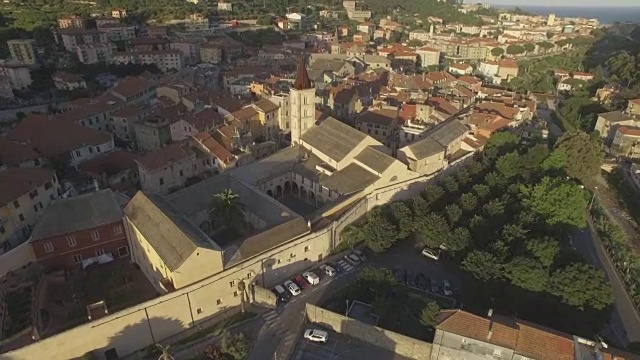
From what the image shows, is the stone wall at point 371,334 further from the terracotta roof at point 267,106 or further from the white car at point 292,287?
the terracotta roof at point 267,106

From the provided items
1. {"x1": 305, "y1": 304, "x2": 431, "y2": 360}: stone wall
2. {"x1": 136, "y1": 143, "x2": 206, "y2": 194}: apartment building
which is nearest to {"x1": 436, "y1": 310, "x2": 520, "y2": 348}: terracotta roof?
{"x1": 305, "y1": 304, "x2": 431, "y2": 360}: stone wall

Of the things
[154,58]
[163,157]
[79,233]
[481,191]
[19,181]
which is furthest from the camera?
[154,58]

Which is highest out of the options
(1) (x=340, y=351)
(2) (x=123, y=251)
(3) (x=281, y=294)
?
(2) (x=123, y=251)

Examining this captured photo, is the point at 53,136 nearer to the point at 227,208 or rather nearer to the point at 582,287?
the point at 227,208

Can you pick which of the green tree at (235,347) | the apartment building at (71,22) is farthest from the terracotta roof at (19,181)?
the apartment building at (71,22)

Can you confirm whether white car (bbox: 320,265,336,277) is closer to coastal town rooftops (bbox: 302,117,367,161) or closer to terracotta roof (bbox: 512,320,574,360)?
coastal town rooftops (bbox: 302,117,367,161)

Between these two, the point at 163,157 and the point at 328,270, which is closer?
the point at 328,270

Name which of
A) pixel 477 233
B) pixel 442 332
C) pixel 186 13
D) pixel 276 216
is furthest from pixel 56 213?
pixel 186 13

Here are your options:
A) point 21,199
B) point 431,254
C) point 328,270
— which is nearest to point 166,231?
point 328,270
